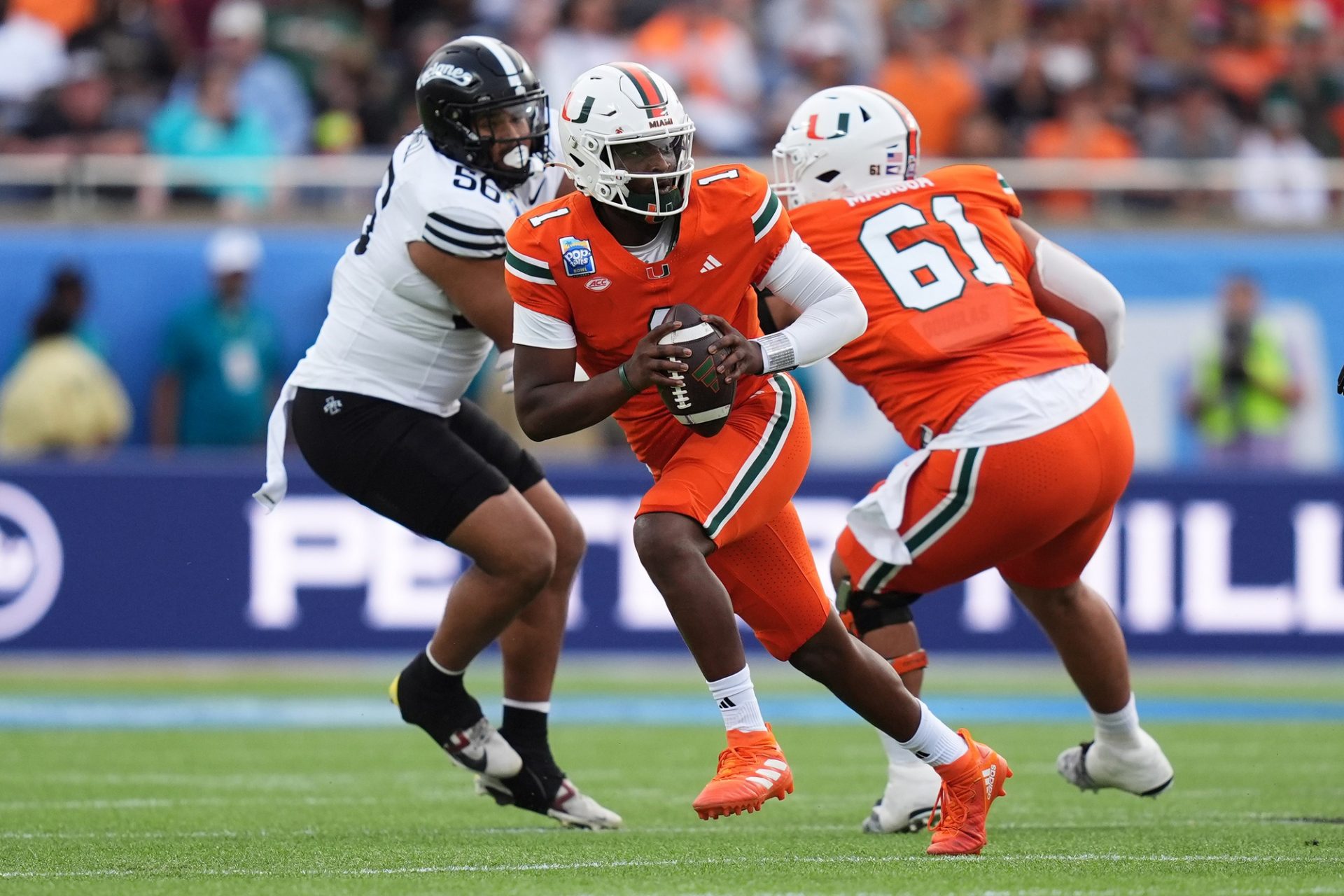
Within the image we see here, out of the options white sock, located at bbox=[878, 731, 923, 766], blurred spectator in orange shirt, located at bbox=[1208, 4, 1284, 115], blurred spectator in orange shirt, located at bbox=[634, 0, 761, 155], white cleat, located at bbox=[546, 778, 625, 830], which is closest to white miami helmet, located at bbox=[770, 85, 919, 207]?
white sock, located at bbox=[878, 731, 923, 766]

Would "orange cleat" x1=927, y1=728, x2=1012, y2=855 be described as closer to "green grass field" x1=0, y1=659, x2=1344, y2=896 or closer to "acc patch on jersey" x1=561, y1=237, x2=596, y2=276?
"green grass field" x1=0, y1=659, x2=1344, y2=896

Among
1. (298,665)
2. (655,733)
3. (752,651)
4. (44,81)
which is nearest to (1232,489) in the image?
(752,651)

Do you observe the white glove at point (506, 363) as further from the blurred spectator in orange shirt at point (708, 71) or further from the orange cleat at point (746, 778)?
the blurred spectator in orange shirt at point (708, 71)

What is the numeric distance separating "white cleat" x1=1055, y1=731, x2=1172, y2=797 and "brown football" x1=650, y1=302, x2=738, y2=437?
174cm

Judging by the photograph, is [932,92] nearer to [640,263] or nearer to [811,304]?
[811,304]

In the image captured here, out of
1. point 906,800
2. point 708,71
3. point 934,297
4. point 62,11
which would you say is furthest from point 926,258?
point 62,11

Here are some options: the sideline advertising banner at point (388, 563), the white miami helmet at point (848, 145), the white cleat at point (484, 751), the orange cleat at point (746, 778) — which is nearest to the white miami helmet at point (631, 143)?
the white miami helmet at point (848, 145)

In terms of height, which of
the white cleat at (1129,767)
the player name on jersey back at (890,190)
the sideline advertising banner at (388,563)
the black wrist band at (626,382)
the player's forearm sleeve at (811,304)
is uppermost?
the player name on jersey back at (890,190)

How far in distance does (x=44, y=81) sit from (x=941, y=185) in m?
8.63

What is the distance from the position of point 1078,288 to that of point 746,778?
188cm

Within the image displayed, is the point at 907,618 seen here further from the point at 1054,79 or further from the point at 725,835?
the point at 1054,79

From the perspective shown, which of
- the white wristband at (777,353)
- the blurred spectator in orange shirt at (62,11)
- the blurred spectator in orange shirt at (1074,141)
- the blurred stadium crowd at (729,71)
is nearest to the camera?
the white wristband at (777,353)

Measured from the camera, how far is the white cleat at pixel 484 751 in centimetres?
553

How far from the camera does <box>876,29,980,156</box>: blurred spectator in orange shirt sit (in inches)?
507
